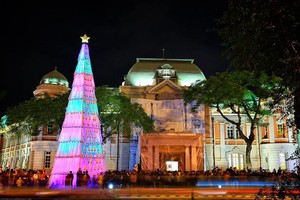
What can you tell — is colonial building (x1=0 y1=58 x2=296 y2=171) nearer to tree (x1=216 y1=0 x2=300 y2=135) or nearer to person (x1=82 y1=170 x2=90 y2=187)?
person (x1=82 y1=170 x2=90 y2=187)

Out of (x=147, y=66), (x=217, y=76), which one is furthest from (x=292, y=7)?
(x=147, y=66)

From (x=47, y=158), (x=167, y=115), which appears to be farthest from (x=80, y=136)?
(x=47, y=158)

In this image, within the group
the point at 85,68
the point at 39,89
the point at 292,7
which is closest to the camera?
the point at 292,7

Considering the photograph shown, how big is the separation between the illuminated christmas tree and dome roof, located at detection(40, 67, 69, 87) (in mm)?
31095

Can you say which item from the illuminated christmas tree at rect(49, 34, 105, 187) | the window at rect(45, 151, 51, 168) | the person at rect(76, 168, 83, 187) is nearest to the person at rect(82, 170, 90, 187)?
the person at rect(76, 168, 83, 187)

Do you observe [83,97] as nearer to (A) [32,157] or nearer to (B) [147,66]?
(A) [32,157]

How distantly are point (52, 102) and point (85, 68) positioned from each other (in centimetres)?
1071

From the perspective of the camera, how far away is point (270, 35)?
8219 millimetres

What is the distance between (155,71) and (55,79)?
16583 mm

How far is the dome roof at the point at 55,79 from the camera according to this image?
188 feet

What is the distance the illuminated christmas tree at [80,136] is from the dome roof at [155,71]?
94.7ft

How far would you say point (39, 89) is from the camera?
56625 millimetres

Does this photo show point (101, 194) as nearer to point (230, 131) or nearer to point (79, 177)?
point (79, 177)

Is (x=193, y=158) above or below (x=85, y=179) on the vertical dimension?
above
